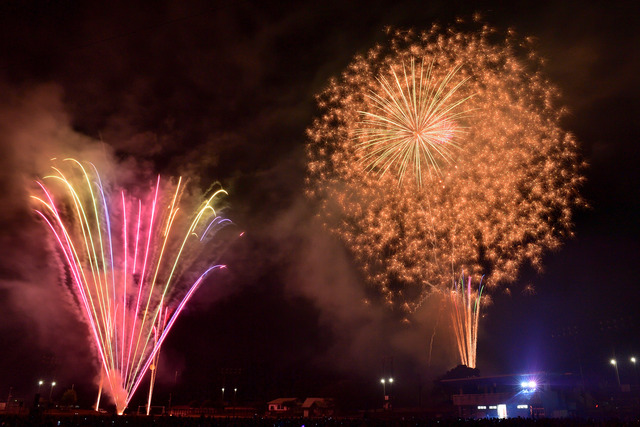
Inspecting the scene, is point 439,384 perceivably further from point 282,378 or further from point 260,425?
point 282,378

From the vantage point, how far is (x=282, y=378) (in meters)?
90.1

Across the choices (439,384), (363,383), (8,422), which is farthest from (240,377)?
(8,422)

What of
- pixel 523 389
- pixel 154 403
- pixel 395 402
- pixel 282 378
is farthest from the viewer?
pixel 282 378

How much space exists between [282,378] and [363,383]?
16865mm

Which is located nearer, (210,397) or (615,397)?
(615,397)

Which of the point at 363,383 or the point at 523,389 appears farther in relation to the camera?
the point at 363,383

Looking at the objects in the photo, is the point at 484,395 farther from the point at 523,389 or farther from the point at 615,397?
the point at 615,397

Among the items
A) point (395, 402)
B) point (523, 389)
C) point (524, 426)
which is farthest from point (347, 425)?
point (395, 402)

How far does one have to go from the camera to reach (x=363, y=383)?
269 feet

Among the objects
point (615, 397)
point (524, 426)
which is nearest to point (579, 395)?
point (615, 397)

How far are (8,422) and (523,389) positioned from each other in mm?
36382

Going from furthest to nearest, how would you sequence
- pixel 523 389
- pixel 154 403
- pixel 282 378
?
pixel 282 378 < pixel 154 403 < pixel 523 389

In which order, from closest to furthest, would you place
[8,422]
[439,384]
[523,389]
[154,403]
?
[8,422] < [523,389] < [439,384] < [154,403]

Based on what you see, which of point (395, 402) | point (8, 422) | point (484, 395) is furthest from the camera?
point (395, 402)
